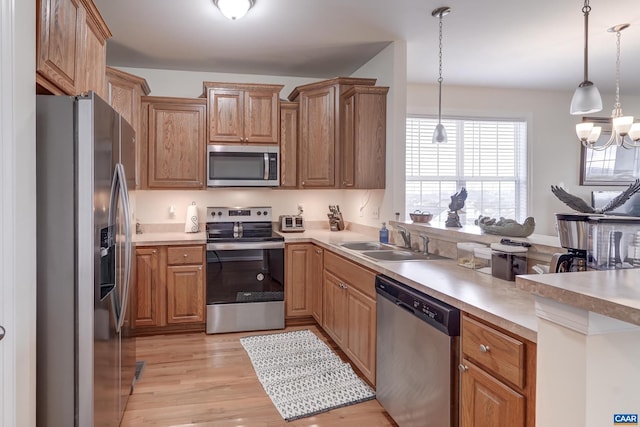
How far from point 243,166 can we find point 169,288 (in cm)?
134

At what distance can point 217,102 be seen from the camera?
13.1ft

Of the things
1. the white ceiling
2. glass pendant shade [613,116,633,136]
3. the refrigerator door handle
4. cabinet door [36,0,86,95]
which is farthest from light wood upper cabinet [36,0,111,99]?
glass pendant shade [613,116,633,136]

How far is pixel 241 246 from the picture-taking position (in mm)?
3770

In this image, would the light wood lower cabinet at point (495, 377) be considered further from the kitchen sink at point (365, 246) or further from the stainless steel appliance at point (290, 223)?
the stainless steel appliance at point (290, 223)

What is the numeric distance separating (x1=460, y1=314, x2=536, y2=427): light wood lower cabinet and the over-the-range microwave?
112 inches

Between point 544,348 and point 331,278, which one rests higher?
point 544,348

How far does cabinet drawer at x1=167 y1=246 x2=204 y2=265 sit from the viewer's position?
11.9 ft

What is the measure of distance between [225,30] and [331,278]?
2.18m

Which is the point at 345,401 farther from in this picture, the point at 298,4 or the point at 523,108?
the point at 523,108

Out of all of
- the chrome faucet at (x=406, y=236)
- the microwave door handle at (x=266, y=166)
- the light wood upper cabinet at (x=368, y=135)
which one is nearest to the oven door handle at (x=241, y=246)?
the microwave door handle at (x=266, y=166)

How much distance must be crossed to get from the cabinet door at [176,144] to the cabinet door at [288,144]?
778 mm

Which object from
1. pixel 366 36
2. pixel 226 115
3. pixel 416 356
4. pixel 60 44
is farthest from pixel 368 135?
pixel 60 44

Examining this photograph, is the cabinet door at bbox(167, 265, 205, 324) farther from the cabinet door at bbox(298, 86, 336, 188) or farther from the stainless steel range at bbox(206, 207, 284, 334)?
the cabinet door at bbox(298, 86, 336, 188)

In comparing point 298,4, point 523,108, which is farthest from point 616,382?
point 523,108
